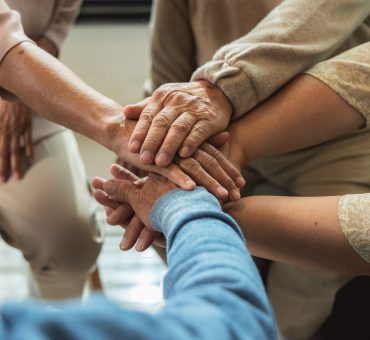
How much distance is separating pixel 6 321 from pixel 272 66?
0.68 m

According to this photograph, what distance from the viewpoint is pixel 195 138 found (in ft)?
2.76

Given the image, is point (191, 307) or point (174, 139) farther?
point (174, 139)

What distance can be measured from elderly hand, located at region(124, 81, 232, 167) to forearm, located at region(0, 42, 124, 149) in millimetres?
53

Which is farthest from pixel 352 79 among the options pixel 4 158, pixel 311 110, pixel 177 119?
pixel 4 158

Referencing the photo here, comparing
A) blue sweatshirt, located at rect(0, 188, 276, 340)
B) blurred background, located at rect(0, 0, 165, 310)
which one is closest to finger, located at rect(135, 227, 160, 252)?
blue sweatshirt, located at rect(0, 188, 276, 340)

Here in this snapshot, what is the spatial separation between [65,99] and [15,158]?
0.28m

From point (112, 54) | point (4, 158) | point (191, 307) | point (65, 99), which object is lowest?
point (112, 54)

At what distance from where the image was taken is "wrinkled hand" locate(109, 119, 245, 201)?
784 millimetres

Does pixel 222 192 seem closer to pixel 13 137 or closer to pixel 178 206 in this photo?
pixel 178 206

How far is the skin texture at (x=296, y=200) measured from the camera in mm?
Answer: 782

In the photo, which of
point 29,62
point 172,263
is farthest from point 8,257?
point 172,263

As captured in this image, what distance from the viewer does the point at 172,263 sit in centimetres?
51

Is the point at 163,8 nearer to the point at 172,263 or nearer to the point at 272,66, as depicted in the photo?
the point at 272,66

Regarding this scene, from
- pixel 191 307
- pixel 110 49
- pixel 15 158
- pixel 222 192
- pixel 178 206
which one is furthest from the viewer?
pixel 110 49
